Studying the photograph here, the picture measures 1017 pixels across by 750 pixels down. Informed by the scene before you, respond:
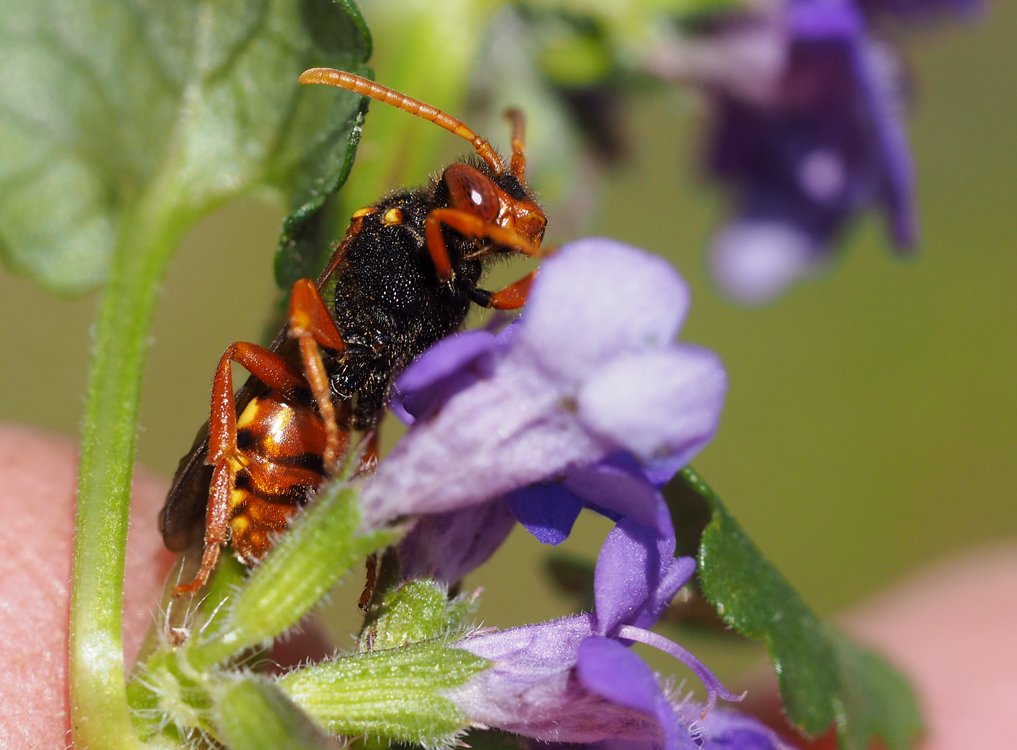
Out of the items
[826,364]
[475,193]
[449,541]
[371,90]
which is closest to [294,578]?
[449,541]

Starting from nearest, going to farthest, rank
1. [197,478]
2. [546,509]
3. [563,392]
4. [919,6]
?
[563,392], [546,509], [197,478], [919,6]

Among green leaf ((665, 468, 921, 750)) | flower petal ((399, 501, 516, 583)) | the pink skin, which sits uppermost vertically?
flower petal ((399, 501, 516, 583))

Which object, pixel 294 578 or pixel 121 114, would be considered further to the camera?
pixel 121 114

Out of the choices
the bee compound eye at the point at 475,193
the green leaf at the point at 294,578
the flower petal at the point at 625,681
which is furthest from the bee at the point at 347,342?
the flower petal at the point at 625,681

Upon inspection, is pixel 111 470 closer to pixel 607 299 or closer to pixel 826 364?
pixel 607 299

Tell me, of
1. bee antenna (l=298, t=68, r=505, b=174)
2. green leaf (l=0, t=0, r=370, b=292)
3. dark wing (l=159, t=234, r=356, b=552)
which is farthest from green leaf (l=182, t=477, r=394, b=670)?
green leaf (l=0, t=0, r=370, b=292)

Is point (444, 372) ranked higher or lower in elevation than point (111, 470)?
higher

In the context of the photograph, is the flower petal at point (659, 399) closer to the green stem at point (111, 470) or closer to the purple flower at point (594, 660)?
the purple flower at point (594, 660)

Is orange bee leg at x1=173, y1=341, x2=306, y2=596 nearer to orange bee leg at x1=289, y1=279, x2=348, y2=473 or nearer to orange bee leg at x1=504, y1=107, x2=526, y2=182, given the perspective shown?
orange bee leg at x1=289, y1=279, x2=348, y2=473
